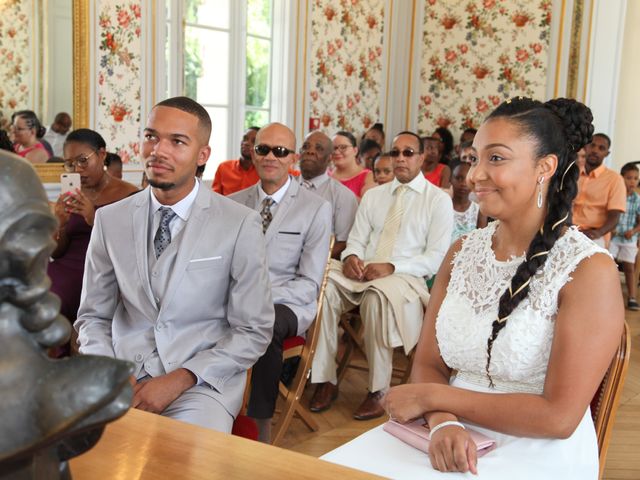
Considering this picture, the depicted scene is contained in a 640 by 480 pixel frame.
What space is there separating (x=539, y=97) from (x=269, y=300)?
19.6ft

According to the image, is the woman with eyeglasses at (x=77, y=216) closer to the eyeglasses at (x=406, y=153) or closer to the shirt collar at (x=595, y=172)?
the eyeglasses at (x=406, y=153)

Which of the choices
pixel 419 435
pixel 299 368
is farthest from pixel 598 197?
pixel 419 435

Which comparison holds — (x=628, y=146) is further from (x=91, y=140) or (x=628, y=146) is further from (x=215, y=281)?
(x=215, y=281)

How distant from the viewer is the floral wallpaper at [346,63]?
279 inches

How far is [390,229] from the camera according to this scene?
4.12m

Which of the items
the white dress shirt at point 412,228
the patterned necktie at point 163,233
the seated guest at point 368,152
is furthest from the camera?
the seated guest at point 368,152

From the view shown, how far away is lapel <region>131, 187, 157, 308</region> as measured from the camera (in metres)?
2.04

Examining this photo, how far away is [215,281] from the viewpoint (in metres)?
2.08

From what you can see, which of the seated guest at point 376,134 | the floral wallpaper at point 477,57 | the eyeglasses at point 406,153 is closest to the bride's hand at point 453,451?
the eyeglasses at point 406,153

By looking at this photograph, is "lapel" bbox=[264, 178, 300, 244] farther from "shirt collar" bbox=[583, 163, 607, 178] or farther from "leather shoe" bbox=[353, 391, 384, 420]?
"shirt collar" bbox=[583, 163, 607, 178]

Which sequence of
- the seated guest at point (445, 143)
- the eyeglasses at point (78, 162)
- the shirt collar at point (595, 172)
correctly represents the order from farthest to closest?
the seated guest at point (445, 143)
the shirt collar at point (595, 172)
the eyeglasses at point (78, 162)

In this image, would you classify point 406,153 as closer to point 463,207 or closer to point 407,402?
point 463,207

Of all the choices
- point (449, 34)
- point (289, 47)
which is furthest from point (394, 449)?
point (449, 34)

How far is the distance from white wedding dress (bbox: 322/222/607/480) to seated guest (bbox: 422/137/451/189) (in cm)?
488
